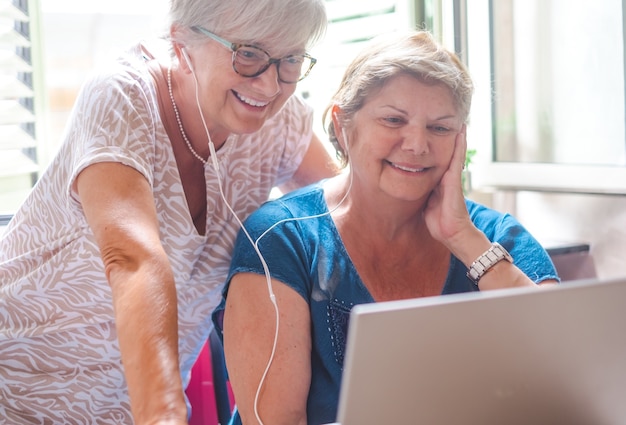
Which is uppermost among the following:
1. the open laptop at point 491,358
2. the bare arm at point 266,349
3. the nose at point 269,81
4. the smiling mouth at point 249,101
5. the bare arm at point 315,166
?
the nose at point 269,81

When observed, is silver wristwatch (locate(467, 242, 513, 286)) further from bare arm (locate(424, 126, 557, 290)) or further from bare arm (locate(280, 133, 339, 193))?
bare arm (locate(280, 133, 339, 193))

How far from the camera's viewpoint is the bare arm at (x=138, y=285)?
1065mm

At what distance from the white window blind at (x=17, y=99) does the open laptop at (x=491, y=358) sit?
177 cm

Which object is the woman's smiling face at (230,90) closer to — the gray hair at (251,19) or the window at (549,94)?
the gray hair at (251,19)

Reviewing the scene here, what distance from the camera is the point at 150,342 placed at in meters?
1.12

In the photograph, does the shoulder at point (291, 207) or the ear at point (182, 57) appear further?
the shoulder at point (291, 207)

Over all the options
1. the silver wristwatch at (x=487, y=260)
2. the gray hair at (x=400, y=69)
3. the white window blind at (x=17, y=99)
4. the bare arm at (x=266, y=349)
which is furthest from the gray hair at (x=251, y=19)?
the white window blind at (x=17, y=99)

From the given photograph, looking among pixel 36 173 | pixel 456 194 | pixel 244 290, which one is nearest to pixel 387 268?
pixel 456 194

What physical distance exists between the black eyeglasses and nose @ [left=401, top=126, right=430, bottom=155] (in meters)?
0.25

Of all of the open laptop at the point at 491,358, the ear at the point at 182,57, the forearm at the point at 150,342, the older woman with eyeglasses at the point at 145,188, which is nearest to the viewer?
the open laptop at the point at 491,358

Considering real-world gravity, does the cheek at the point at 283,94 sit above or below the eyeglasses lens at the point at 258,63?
below

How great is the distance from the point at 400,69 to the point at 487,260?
0.41 metres

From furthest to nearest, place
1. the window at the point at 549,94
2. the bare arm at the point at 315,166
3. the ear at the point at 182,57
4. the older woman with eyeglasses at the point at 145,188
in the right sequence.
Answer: the window at the point at 549,94
the bare arm at the point at 315,166
the ear at the point at 182,57
the older woman with eyeglasses at the point at 145,188

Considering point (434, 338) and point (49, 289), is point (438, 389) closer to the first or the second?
point (434, 338)
